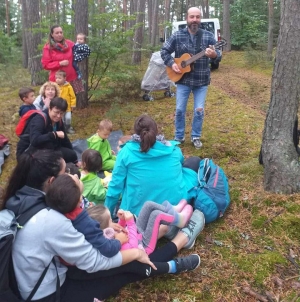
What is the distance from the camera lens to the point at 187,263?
9.33 feet

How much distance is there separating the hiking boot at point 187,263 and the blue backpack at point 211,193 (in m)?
0.62

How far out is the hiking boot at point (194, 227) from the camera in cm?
314

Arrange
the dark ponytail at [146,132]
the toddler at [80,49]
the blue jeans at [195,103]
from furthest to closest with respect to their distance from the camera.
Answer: the toddler at [80,49]
the blue jeans at [195,103]
the dark ponytail at [146,132]

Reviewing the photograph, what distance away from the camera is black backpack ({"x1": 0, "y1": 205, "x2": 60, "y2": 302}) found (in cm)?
202

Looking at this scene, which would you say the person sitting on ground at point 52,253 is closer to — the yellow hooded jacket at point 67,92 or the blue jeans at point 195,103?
the blue jeans at point 195,103

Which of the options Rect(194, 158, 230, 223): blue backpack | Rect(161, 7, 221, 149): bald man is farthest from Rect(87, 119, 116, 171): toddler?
Rect(194, 158, 230, 223): blue backpack

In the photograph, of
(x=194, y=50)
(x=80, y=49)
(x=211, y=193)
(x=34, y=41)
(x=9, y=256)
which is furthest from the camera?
(x=34, y=41)

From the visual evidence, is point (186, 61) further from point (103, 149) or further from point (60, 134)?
point (60, 134)

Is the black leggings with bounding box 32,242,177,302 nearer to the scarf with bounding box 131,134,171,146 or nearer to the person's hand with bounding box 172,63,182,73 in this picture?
the scarf with bounding box 131,134,171,146

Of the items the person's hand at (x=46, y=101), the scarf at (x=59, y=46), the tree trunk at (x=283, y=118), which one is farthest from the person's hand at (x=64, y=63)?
the tree trunk at (x=283, y=118)

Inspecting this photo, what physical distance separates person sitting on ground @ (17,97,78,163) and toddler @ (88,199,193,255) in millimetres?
1983

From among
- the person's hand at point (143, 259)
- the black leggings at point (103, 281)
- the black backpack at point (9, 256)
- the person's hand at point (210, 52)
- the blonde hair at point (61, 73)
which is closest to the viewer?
the black backpack at point (9, 256)

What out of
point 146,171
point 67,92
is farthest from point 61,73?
point 146,171

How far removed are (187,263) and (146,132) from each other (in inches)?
48.0
